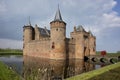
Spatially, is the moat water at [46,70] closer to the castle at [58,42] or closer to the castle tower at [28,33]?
the castle at [58,42]

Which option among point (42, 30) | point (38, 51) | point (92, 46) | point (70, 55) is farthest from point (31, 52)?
point (92, 46)

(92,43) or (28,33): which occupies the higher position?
(28,33)

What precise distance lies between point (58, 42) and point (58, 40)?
1.22 ft

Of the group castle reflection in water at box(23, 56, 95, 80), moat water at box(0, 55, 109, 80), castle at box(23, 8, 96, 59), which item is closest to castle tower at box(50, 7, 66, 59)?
castle at box(23, 8, 96, 59)

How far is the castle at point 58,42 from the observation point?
34688mm

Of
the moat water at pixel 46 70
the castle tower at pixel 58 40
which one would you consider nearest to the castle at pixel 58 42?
the castle tower at pixel 58 40

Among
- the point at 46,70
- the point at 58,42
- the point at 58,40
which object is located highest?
the point at 58,40

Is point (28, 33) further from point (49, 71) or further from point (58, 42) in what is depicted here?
point (49, 71)

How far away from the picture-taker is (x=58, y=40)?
34.3 metres

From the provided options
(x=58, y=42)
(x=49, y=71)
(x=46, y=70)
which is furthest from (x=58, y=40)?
(x=46, y=70)

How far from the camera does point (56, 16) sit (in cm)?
3616

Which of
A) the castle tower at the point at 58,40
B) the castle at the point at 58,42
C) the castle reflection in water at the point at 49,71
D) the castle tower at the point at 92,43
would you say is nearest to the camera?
the castle reflection in water at the point at 49,71

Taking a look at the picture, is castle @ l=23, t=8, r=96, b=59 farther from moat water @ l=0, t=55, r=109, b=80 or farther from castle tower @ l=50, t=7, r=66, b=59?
moat water @ l=0, t=55, r=109, b=80

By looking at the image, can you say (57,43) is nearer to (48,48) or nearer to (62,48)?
(62,48)
